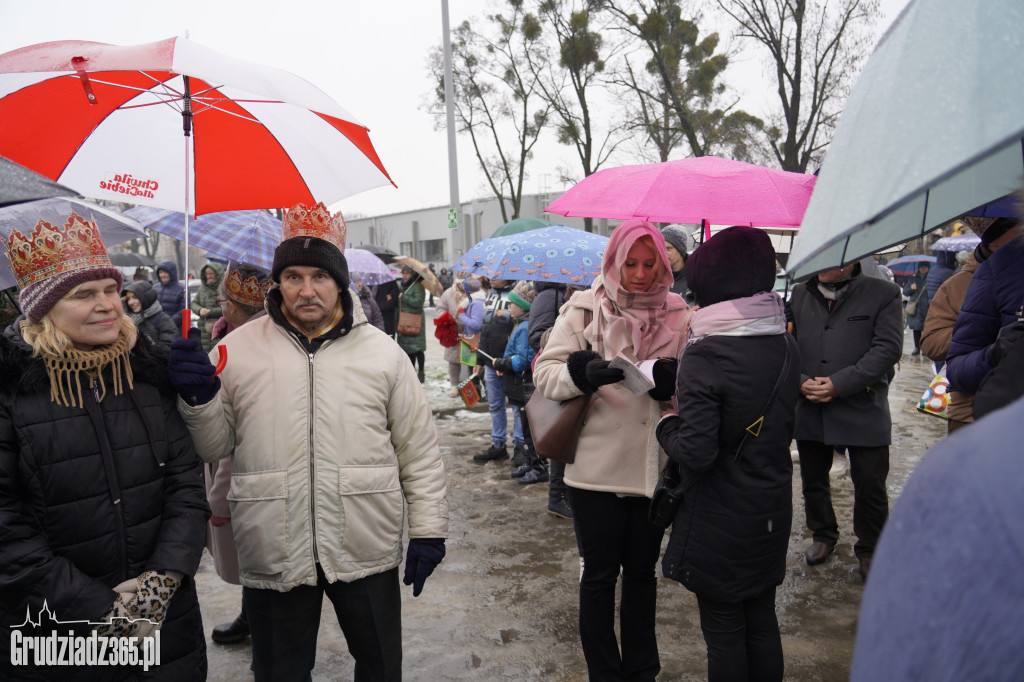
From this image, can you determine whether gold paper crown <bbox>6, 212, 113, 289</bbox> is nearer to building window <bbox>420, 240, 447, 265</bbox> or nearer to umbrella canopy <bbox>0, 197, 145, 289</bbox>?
umbrella canopy <bbox>0, 197, 145, 289</bbox>

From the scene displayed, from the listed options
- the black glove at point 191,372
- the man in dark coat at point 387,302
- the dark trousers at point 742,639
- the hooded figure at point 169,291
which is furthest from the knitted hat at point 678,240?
the hooded figure at point 169,291

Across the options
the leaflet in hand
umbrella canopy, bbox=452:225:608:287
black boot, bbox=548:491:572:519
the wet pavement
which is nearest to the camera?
the leaflet in hand

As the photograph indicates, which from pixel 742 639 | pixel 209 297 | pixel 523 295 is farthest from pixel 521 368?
pixel 209 297

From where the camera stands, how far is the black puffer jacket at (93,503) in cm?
194

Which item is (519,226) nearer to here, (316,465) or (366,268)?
(366,268)

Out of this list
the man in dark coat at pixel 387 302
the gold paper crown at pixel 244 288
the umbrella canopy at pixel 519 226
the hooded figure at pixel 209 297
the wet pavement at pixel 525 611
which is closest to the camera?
the wet pavement at pixel 525 611

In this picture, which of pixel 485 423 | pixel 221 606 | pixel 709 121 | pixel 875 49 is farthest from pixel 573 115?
pixel 875 49

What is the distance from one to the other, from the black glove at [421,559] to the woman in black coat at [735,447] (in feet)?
2.82

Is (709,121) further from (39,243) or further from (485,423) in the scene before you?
(39,243)

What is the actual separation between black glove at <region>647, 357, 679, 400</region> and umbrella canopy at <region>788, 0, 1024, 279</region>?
1748mm

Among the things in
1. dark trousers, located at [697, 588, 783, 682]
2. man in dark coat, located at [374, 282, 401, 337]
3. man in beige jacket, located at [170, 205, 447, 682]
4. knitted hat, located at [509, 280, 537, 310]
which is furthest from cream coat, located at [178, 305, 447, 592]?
man in dark coat, located at [374, 282, 401, 337]

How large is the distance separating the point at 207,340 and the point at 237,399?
20.9ft

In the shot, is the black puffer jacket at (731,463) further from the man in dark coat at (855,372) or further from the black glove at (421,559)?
the man in dark coat at (855,372)

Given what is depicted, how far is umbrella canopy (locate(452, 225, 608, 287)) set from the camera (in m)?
5.09
